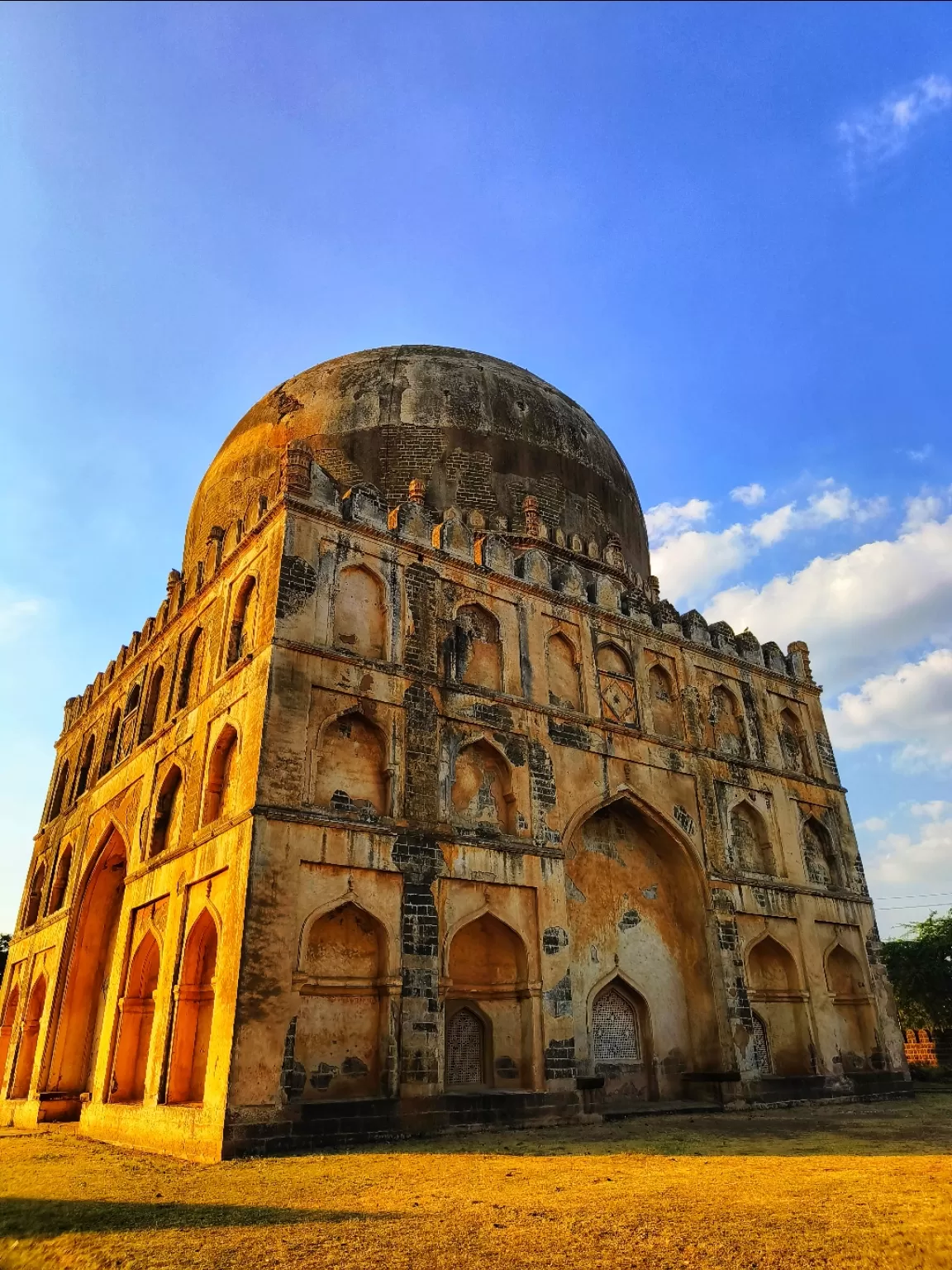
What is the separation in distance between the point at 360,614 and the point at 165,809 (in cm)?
445

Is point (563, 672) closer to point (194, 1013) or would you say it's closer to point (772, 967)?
point (772, 967)

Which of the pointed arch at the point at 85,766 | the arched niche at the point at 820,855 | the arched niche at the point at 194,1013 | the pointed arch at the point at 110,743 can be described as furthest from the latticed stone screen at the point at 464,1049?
the pointed arch at the point at 85,766

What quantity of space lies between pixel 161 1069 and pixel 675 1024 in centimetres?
753

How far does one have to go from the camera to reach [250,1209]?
Answer: 5.53 m

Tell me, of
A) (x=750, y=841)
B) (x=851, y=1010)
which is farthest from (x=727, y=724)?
(x=851, y=1010)

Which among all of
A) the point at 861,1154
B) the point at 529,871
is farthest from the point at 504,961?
the point at 861,1154

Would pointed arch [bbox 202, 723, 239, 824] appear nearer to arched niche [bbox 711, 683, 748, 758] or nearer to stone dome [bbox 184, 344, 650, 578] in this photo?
stone dome [bbox 184, 344, 650, 578]

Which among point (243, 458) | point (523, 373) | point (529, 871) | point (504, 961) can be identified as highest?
point (523, 373)

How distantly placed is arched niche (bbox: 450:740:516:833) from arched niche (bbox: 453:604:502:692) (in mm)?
1038

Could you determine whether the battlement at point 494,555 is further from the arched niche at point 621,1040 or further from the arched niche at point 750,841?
the arched niche at point 621,1040

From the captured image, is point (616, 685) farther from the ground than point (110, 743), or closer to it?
closer to it

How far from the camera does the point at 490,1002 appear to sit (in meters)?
10.8

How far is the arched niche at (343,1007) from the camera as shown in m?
9.05

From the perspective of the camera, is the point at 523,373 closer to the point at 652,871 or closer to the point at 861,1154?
the point at 652,871
